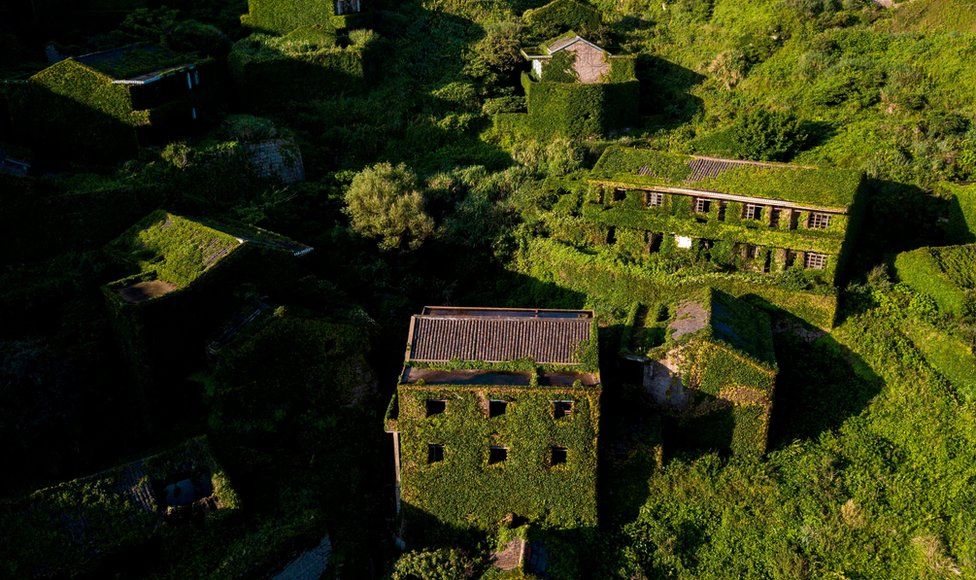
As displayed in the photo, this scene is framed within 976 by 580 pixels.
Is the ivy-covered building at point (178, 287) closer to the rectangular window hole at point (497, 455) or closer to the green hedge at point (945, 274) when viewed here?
the rectangular window hole at point (497, 455)

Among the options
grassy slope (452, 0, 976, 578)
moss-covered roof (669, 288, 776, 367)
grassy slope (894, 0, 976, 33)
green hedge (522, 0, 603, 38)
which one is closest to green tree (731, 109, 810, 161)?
grassy slope (452, 0, 976, 578)

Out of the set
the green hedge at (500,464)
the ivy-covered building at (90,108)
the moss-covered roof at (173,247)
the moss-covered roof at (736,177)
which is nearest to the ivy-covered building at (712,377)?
the green hedge at (500,464)

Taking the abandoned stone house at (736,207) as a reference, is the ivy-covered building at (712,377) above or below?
below

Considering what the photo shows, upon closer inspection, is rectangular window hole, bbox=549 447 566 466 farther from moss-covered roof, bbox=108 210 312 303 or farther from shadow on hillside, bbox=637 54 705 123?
shadow on hillside, bbox=637 54 705 123

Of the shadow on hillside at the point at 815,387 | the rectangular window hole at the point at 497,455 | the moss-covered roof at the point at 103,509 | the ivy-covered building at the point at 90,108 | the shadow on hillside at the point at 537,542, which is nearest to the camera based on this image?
the moss-covered roof at the point at 103,509

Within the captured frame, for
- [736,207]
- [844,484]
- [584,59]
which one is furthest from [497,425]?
[584,59]

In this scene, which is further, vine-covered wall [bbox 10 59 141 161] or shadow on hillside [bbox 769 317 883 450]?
vine-covered wall [bbox 10 59 141 161]
